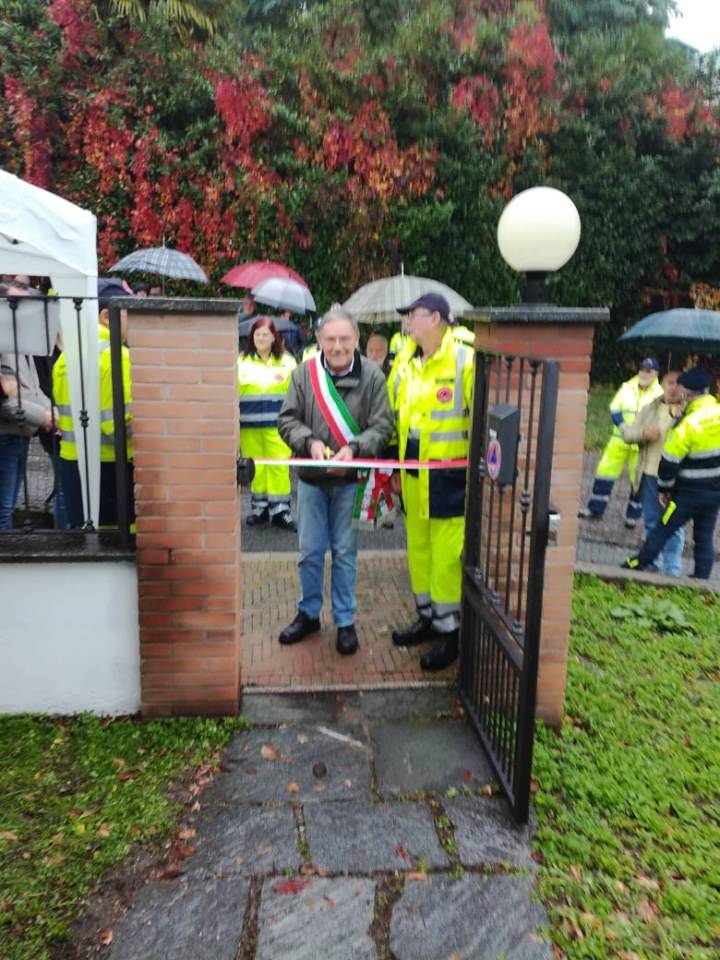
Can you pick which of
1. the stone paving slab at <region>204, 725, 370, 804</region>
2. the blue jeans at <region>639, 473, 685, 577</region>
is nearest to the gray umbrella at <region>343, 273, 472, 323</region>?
the blue jeans at <region>639, 473, 685, 577</region>

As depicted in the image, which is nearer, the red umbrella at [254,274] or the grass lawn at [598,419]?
the red umbrella at [254,274]

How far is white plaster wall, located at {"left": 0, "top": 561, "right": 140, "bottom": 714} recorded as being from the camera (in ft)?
11.8

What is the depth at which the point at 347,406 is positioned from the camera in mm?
4227

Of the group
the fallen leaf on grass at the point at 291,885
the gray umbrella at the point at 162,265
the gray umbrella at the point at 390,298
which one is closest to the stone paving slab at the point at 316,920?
the fallen leaf on grass at the point at 291,885

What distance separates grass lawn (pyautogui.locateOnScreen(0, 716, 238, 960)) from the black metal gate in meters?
1.22

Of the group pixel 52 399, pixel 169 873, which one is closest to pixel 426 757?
pixel 169 873

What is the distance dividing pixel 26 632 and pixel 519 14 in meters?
14.9

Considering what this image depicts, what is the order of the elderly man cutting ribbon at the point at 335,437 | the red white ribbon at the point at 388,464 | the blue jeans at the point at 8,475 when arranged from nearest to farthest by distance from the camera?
the red white ribbon at the point at 388,464
the elderly man cutting ribbon at the point at 335,437
the blue jeans at the point at 8,475

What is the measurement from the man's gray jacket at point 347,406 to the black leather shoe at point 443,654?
1.03 metres

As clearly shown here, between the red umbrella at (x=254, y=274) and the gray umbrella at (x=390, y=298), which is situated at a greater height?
the red umbrella at (x=254, y=274)

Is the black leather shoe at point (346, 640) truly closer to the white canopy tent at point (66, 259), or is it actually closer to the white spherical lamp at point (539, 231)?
the white canopy tent at point (66, 259)

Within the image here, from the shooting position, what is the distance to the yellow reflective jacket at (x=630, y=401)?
806 cm

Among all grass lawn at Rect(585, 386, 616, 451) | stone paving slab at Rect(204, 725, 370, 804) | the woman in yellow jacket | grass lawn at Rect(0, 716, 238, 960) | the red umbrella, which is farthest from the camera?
grass lawn at Rect(585, 386, 616, 451)

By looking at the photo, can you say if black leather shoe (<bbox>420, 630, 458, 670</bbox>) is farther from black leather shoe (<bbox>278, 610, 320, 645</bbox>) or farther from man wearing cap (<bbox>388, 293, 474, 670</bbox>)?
black leather shoe (<bbox>278, 610, 320, 645</bbox>)
